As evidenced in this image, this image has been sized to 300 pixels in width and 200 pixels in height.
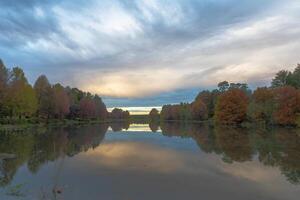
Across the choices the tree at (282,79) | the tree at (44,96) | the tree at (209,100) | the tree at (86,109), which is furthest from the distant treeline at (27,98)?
the tree at (282,79)

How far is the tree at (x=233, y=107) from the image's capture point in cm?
10319

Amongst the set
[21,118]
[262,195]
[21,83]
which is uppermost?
[21,83]

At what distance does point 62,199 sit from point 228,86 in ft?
403

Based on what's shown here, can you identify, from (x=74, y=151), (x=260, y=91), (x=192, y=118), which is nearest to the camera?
(x=74, y=151)

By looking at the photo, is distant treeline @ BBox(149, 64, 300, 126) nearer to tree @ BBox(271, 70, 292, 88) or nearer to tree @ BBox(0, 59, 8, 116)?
tree @ BBox(271, 70, 292, 88)

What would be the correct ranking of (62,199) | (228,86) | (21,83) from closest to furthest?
(62,199)
(21,83)
(228,86)

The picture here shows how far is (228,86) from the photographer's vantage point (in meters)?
134

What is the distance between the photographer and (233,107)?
103500mm

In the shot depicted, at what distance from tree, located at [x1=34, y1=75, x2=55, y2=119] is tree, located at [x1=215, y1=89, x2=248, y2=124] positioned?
41336mm

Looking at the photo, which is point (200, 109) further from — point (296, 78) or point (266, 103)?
point (266, 103)

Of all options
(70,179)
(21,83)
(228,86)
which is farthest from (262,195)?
(228,86)

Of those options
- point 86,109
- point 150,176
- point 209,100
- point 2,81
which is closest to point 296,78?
point 209,100

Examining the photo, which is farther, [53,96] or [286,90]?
[53,96]

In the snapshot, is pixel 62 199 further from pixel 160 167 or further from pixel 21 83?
pixel 21 83
